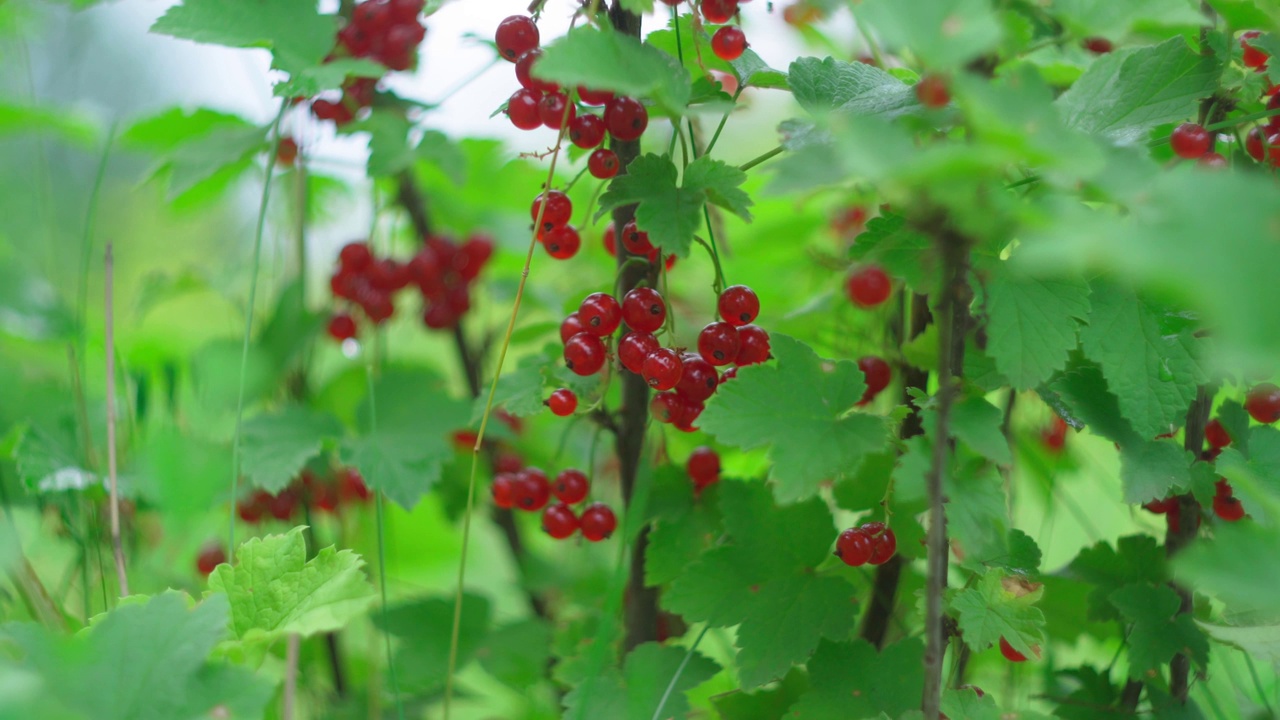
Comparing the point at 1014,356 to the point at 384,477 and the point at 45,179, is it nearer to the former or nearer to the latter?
the point at 384,477

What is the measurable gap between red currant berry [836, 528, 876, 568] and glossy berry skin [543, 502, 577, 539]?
288mm

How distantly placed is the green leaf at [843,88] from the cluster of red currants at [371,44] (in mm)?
554

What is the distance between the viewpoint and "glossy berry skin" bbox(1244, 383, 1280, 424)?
29.8 inches

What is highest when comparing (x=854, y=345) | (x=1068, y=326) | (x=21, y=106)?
(x=21, y=106)

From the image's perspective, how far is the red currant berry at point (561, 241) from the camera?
79 centimetres

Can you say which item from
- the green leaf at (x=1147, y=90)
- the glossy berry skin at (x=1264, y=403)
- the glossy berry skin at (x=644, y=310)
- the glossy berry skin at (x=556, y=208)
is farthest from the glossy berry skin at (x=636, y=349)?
the glossy berry skin at (x=1264, y=403)

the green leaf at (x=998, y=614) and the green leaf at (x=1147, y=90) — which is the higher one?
the green leaf at (x=1147, y=90)

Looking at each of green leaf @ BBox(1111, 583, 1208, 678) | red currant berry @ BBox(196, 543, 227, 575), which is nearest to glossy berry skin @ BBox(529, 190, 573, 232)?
green leaf @ BBox(1111, 583, 1208, 678)

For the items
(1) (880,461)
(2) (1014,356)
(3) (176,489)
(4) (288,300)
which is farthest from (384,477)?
(2) (1014,356)

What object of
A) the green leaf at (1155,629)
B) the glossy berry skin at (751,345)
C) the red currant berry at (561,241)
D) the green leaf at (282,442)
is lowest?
the green leaf at (1155,629)

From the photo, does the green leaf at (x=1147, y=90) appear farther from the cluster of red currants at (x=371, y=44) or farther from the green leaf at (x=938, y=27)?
the cluster of red currants at (x=371, y=44)

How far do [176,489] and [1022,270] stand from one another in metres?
0.69

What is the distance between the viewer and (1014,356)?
0.60 metres

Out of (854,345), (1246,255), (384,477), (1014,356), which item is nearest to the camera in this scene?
(1246,255)
